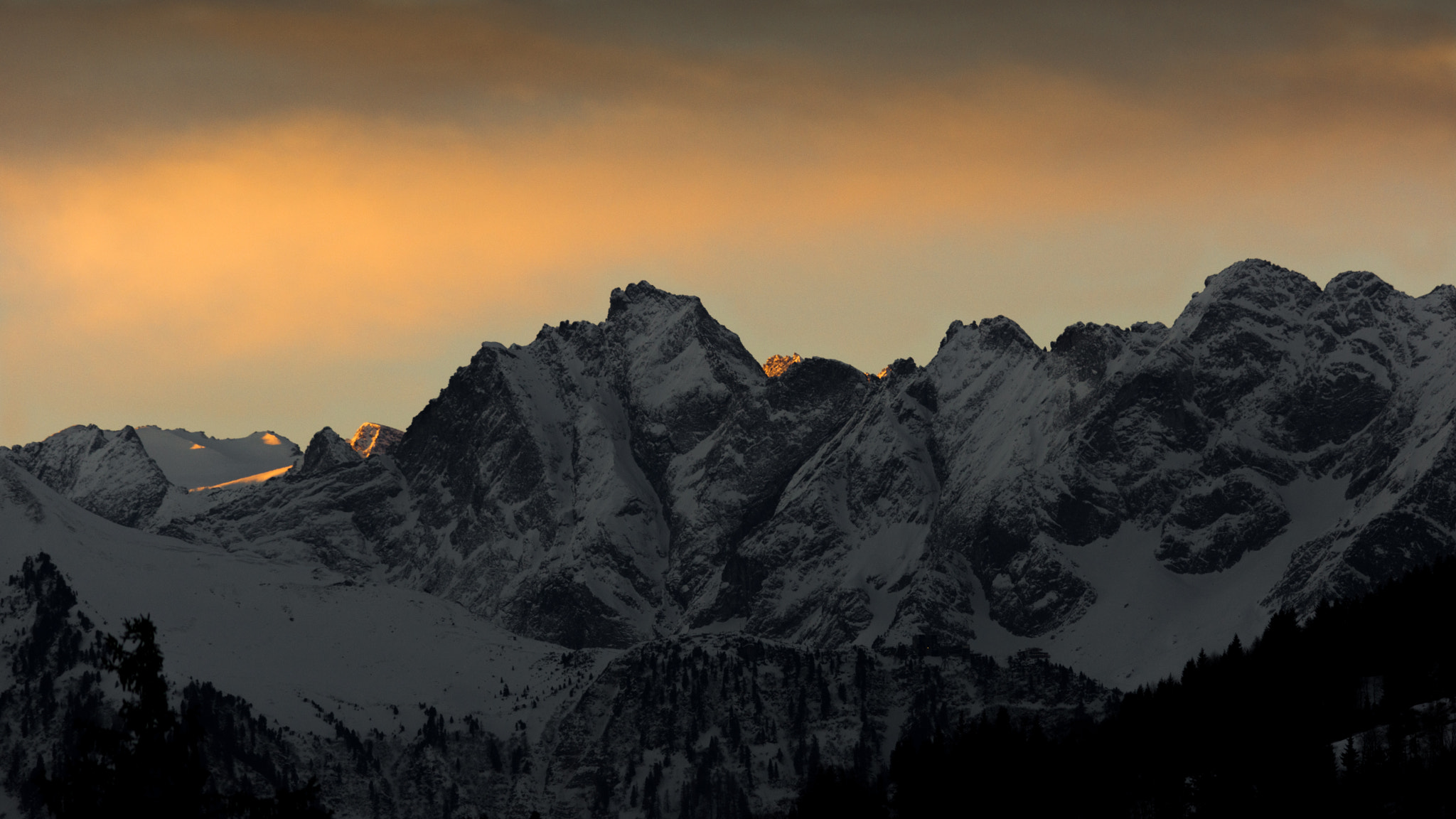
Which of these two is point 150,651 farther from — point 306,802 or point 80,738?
point 306,802

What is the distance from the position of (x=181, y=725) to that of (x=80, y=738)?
4848 millimetres

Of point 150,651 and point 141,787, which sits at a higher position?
point 150,651

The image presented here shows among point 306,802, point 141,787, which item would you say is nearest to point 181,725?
point 141,787

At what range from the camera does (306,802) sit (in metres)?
99.9

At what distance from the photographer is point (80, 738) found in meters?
92.8

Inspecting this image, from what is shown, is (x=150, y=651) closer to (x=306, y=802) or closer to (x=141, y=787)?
(x=141, y=787)

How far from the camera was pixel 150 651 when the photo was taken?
9119 centimetres

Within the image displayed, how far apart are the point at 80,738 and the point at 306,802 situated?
38.5 ft

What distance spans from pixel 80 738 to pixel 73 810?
4.78m

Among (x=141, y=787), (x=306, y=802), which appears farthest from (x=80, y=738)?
(x=306, y=802)

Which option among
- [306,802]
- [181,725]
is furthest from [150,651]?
[306,802]

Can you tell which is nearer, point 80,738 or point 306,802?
point 80,738

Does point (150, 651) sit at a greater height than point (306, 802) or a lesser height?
greater

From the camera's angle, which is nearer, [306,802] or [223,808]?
[223,808]
